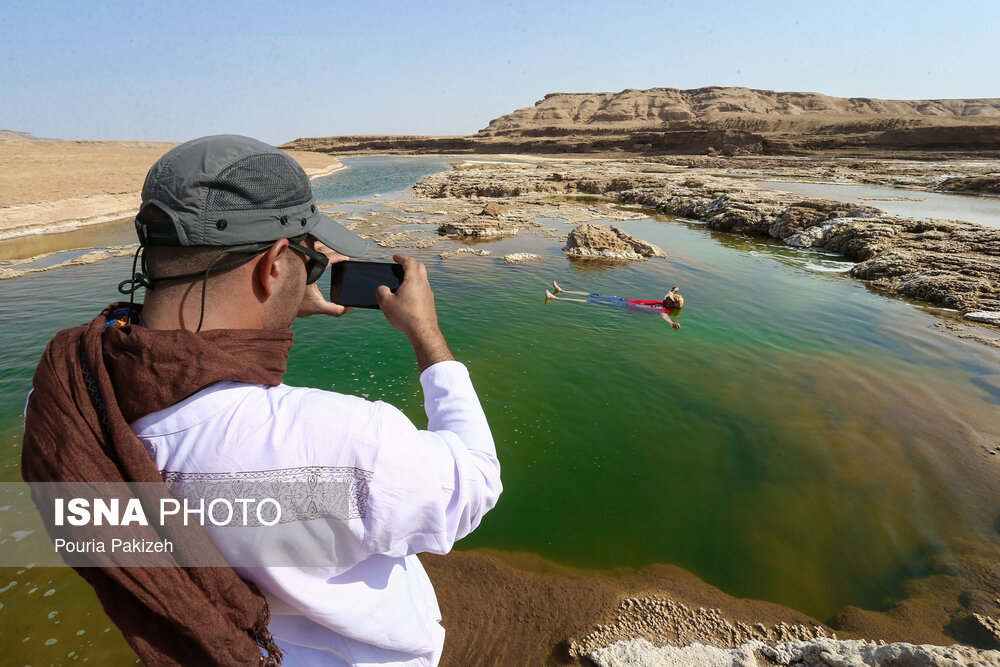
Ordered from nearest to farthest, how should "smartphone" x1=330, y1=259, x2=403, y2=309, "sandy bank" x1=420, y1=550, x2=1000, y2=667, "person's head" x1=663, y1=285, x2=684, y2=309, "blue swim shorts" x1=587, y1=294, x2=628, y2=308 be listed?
"smartphone" x1=330, y1=259, x2=403, y2=309 < "sandy bank" x1=420, y1=550, x2=1000, y2=667 < "person's head" x1=663, y1=285, x2=684, y2=309 < "blue swim shorts" x1=587, y1=294, x2=628, y2=308

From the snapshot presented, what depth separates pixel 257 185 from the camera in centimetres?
111

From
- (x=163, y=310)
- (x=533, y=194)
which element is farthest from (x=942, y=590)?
(x=533, y=194)

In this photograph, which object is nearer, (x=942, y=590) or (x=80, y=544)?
(x=80, y=544)

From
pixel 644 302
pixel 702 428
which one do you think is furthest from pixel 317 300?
pixel 644 302

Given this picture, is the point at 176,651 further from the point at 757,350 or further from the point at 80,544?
the point at 757,350

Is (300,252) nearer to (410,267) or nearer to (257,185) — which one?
(257,185)

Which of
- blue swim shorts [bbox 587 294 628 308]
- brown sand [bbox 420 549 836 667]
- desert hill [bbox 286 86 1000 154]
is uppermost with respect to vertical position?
desert hill [bbox 286 86 1000 154]

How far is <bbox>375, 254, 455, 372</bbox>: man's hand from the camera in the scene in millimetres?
1375

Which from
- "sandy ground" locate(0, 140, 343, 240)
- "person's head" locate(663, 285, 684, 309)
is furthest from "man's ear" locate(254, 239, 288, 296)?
"sandy ground" locate(0, 140, 343, 240)

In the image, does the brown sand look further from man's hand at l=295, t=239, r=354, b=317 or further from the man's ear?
the man's ear

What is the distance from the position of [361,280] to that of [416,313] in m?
0.31

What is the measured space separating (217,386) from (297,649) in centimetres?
88

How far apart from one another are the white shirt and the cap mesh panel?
448 mm

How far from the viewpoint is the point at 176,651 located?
996 millimetres
